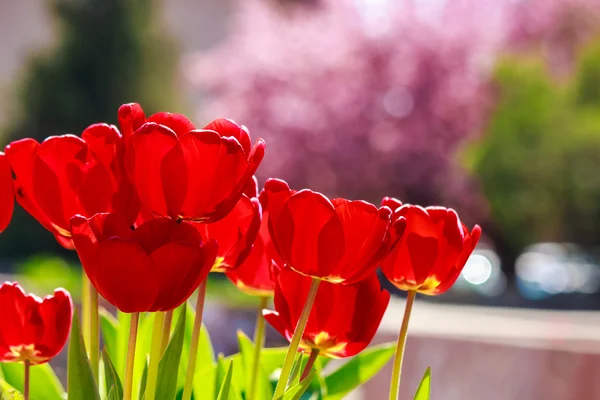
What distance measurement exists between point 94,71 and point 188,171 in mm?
14883

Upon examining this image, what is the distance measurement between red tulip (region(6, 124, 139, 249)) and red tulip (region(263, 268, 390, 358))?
14 cm

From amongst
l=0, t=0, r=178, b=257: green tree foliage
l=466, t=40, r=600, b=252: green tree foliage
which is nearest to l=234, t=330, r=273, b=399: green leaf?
l=466, t=40, r=600, b=252: green tree foliage

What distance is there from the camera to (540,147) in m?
11.4

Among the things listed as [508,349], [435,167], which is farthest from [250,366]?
[435,167]

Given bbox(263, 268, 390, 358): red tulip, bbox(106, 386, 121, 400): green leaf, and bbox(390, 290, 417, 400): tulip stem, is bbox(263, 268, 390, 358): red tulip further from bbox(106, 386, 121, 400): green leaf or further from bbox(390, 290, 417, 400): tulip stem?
bbox(106, 386, 121, 400): green leaf

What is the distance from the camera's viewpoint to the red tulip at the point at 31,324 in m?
0.73

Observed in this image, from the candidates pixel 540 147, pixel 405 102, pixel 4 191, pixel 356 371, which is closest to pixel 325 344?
pixel 356 371

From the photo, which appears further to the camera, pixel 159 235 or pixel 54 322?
pixel 54 322

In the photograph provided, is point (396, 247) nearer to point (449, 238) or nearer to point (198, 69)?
point (449, 238)

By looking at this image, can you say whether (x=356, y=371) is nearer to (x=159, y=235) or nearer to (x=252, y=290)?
(x=252, y=290)

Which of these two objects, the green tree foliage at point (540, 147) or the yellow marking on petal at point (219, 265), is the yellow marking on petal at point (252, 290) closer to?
the yellow marking on petal at point (219, 265)

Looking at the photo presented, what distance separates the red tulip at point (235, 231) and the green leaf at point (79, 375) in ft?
0.38

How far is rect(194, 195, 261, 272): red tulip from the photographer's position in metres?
0.69

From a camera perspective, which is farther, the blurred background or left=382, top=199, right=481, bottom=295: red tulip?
the blurred background
